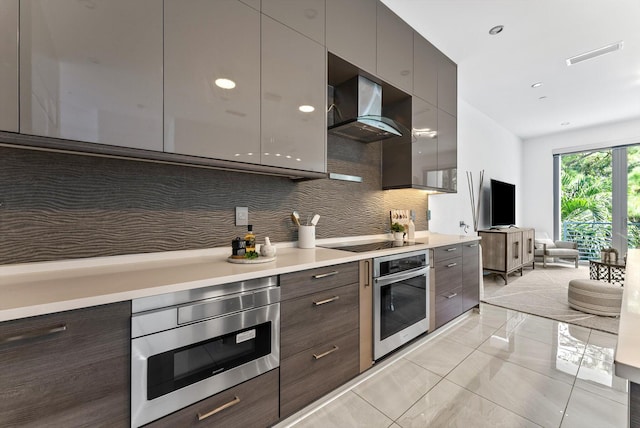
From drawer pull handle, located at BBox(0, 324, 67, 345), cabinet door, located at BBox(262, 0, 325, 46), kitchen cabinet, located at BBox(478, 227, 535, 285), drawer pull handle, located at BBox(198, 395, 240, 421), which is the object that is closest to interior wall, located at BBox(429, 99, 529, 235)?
kitchen cabinet, located at BBox(478, 227, 535, 285)

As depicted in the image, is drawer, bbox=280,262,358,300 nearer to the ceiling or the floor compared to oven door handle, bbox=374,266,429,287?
nearer to the ceiling

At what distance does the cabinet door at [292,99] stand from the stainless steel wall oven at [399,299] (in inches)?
34.3

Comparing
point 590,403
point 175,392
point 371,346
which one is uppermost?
point 175,392

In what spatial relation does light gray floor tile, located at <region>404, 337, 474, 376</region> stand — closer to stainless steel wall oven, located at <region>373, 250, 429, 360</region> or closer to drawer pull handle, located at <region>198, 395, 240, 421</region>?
stainless steel wall oven, located at <region>373, 250, 429, 360</region>

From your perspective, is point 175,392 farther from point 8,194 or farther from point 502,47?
point 502,47

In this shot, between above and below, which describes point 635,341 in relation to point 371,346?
above

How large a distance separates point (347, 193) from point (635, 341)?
205 centimetres

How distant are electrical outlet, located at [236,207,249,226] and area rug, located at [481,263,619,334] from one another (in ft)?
10.2

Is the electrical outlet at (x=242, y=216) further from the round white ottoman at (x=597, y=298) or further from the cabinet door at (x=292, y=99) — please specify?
the round white ottoman at (x=597, y=298)

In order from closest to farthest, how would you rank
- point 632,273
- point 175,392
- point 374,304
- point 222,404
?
point 175,392 → point 222,404 → point 632,273 → point 374,304

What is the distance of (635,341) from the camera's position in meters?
0.55

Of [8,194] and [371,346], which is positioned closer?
[8,194]

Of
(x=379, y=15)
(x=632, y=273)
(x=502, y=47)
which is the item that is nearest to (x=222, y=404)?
(x=632, y=273)

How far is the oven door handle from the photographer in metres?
1.85
